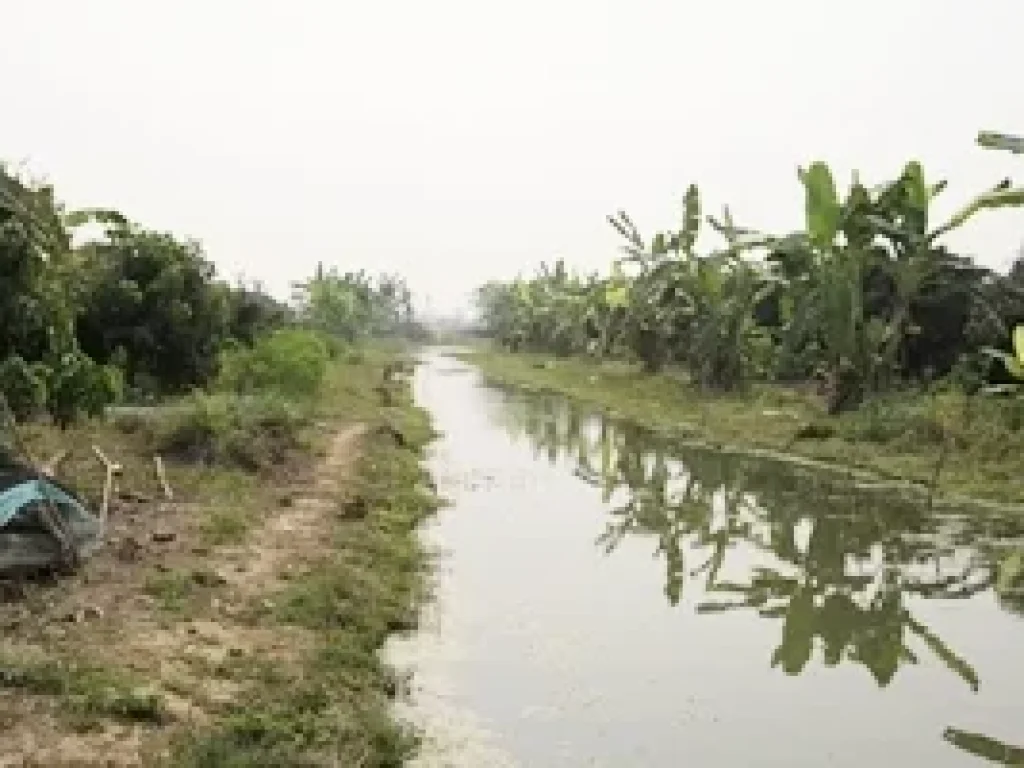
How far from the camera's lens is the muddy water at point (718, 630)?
6.29 m

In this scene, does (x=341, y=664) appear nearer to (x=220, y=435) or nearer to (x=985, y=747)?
(x=985, y=747)

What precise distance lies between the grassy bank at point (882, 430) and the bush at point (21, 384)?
9.76 m

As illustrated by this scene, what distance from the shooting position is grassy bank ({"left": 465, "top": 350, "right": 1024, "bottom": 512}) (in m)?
15.2

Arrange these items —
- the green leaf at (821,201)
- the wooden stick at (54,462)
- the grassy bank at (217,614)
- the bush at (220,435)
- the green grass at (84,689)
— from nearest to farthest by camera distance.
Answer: the grassy bank at (217,614) → the green grass at (84,689) → the wooden stick at (54,462) → the bush at (220,435) → the green leaf at (821,201)

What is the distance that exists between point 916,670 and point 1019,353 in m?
6.80

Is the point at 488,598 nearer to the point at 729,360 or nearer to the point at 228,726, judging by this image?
the point at 228,726

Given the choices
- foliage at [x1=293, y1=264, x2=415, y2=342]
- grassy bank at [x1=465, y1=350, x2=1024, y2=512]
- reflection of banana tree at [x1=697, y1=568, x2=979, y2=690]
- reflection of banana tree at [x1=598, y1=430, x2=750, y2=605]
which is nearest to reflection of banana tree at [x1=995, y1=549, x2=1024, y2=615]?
reflection of banana tree at [x1=697, y1=568, x2=979, y2=690]

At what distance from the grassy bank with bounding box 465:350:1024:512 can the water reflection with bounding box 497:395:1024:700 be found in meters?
1.00

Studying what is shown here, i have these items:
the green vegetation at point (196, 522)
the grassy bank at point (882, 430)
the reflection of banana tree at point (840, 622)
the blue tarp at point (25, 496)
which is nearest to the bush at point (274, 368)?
the green vegetation at point (196, 522)

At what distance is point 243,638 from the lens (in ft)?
23.8

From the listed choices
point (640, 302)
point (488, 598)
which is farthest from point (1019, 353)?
point (640, 302)

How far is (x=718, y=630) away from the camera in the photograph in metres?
8.48

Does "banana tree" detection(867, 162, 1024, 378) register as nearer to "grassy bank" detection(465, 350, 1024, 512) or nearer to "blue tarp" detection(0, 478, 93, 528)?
"grassy bank" detection(465, 350, 1024, 512)

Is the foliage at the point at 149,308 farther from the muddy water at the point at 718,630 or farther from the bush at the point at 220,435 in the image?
the muddy water at the point at 718,630
